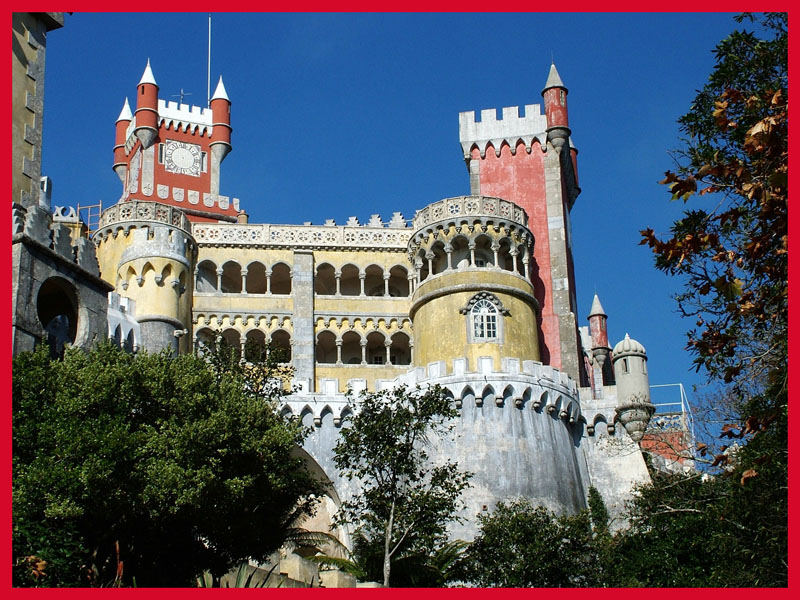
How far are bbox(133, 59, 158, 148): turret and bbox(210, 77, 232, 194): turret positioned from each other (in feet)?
13.1

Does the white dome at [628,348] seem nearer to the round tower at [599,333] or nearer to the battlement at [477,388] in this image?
the battlement at [477,388]

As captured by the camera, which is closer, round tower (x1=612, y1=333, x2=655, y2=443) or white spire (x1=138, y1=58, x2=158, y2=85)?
round tower (x1=612, y1=333, x2=655, y2=443)

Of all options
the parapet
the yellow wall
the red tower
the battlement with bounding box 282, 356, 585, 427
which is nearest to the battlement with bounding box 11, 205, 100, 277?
the battlement with bounding box 282, 356, 585, 427

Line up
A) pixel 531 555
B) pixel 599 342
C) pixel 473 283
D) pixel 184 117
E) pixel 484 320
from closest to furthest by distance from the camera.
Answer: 1. pixel 531 555
2. pixel 484 320
3. pixel 473 283
4. pixel 599 342
5. pixel 184 117

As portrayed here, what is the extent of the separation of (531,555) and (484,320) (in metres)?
15.9

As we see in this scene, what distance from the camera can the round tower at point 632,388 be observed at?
144 feet

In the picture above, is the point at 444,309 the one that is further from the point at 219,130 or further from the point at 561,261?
the point at 219,130

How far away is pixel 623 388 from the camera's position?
44.8m

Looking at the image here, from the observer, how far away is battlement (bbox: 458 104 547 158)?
5588 centimetres

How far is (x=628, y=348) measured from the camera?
1756 inches

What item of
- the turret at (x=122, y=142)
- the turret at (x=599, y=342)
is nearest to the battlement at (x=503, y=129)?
the turret at (x=599, y=342)

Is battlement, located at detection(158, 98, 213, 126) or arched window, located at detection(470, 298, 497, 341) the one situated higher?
battlement, located at detection(158, 98, 213, 126)

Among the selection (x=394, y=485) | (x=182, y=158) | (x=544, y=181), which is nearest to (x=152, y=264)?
(x=544, y=181)

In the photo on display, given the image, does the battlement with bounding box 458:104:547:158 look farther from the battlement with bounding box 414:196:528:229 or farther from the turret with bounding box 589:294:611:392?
the turret with bounding box 589:294:611:392
